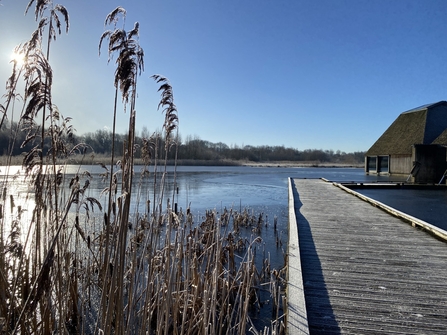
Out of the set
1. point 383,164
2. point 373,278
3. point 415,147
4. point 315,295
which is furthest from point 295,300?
point 383,164

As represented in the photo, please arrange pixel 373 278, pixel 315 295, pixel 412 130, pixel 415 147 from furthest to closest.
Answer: pixel 412 130 < pixel 415 147 < pixel 373 278 < pixel 315 295

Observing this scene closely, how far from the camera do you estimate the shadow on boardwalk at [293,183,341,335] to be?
6.77 feet

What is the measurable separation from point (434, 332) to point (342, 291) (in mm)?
686

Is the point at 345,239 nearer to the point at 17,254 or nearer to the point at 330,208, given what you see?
the point at 330,208

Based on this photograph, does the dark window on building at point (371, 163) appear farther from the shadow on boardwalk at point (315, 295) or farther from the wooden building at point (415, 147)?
the shadow on boardwalk at point (315, 295)

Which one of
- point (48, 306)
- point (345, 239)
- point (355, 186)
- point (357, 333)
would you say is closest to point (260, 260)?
point (345, 239)

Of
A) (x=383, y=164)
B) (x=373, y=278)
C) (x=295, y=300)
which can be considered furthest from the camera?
(x=383, y=164)

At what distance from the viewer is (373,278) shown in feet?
9.14

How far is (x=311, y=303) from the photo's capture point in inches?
92.8

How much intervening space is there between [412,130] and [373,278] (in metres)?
20.8

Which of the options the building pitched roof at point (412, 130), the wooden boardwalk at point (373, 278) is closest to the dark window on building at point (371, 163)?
the building pitched roof at point (412, 130)

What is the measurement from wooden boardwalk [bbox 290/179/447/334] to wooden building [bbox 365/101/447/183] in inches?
480

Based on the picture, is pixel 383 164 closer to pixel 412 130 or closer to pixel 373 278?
pixel 412 130

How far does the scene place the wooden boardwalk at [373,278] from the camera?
2.10 m
